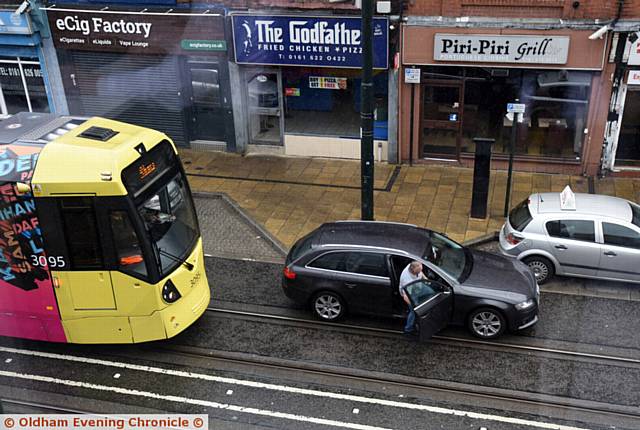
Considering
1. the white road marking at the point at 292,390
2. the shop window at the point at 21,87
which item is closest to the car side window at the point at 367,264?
the white road marking at the point at 292,390

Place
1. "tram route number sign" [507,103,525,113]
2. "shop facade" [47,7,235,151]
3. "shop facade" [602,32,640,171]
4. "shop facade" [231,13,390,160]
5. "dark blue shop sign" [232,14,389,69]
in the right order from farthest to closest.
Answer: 1. "shop facade" [47,7,235,151]
2. "shop facade" [231,13,390,160]
3. "dark blue shop sign" [232,14,389,69]
4. "shop facade" [602,32,640,171]
5. "tram route number sign" [507,103,525,113]

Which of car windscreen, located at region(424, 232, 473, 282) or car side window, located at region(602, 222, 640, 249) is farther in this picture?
car side window, located at region(602, 222, 640, 249)

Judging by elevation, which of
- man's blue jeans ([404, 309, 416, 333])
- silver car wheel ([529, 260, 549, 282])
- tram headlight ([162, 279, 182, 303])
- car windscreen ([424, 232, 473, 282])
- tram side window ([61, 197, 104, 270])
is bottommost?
silver car wheel ([529, 260, 549, 282])

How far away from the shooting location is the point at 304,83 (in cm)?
1711

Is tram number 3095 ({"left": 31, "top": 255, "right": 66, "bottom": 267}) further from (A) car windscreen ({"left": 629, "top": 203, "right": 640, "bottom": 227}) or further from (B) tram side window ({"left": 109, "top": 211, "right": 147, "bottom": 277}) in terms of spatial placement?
(A) car windscreen ({"left": 629, "top": 203, "right": 640, "bottom": 227})

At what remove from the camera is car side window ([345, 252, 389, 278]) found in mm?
10320

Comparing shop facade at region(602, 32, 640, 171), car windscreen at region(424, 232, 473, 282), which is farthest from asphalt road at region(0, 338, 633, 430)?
shop facade at region(602, 32, 640, 171)

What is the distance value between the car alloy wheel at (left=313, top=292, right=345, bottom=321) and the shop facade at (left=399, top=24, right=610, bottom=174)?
253 inches

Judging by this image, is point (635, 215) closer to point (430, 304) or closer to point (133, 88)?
point (430, 304)

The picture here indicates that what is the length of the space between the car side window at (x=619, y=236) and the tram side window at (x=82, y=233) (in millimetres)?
8197

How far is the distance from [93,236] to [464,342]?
18.8 feet

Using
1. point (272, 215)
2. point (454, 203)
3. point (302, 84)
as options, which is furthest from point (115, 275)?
point (302, 84)

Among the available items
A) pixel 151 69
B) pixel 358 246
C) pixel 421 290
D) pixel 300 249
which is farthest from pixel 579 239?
pixel 151 69

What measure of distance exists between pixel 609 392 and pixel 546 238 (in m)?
3.18
